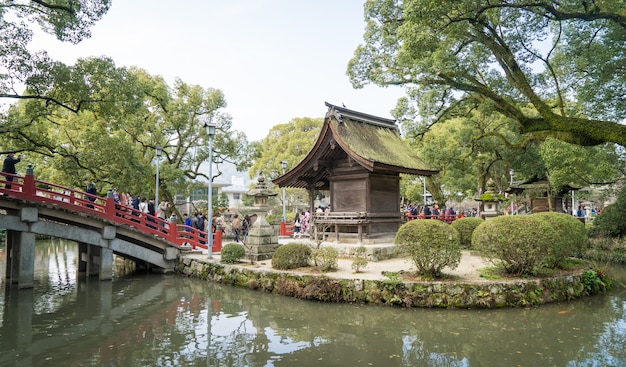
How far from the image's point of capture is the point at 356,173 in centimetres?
1736

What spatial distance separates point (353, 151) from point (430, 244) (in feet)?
18.9

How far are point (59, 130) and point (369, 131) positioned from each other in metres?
19.8

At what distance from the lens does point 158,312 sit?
1098 cm

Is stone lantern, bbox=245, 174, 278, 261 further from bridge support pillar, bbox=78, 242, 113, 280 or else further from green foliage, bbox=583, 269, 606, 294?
green foliage, bbox=583, 269, 606, 294

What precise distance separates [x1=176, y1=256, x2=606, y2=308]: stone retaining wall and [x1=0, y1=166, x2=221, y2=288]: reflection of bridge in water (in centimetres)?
679

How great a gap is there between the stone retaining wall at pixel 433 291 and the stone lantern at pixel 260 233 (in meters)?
2.71

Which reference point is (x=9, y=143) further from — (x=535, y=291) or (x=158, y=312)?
(x=535, y=291)

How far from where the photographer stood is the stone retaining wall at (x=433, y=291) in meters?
10.7

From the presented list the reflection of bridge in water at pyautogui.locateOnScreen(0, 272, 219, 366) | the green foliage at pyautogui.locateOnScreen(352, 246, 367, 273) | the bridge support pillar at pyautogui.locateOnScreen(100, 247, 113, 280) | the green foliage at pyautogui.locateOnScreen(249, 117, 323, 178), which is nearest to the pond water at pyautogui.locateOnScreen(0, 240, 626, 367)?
the reflection of bridge in water at pyautogui.locateOnScreen(0, 272, 219, 366)

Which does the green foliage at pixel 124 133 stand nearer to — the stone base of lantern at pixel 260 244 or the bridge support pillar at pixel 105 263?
the bridge support pillar at pixel 105 263

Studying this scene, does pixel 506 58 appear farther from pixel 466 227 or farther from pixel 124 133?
pixel 124 133

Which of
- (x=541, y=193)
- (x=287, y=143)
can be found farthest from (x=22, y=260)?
(x=287, y=143)

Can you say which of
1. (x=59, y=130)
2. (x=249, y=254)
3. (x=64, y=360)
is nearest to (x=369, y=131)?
(x=249, y=254)

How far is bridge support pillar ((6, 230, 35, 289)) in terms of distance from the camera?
14.0 metres
